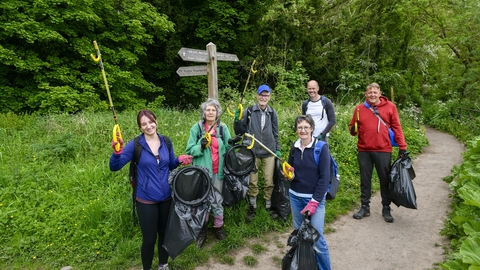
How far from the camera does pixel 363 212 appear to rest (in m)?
4.76

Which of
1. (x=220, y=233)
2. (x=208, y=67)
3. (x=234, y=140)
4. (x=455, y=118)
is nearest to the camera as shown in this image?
(x=234, y=140)

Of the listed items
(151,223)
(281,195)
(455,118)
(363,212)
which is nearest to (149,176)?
(151,223)

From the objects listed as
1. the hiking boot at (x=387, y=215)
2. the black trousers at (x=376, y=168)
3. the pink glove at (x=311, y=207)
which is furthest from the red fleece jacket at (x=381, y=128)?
the pink glove at (x=311, y=207)

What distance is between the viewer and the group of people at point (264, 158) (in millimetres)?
2967

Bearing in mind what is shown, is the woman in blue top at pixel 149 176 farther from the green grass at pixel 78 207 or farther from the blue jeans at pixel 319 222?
the blue jeans at pixel 319 222

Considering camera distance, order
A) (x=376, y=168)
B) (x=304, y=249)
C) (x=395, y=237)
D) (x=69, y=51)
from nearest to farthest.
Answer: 1. (x=304, y=249)
2. (x=395, y=237)
3. (x=376, y=168)
4. (x=69, y=51)

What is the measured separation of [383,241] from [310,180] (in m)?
1.84

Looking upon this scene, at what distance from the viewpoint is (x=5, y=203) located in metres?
4.28

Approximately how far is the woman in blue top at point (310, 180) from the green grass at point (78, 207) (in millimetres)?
967

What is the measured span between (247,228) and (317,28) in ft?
41.9

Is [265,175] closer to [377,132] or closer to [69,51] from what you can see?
[377,132]

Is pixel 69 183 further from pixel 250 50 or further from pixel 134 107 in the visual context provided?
pixel 250 50

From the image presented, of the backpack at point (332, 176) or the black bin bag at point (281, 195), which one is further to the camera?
the black bin bag at point (281, 195)

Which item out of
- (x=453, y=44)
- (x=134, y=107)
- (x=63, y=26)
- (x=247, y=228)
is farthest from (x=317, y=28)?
(x=247, y=228)
